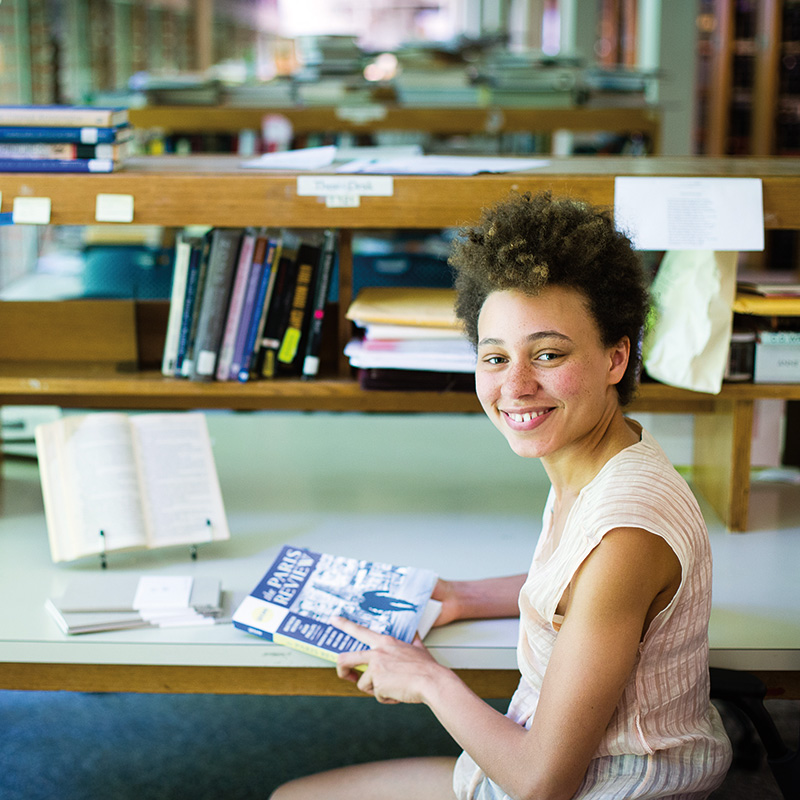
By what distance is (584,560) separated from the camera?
1.10 meters

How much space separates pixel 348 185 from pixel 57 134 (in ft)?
1.68

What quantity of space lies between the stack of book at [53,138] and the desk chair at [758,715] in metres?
1.28

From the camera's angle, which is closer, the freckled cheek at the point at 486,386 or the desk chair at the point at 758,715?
the freckled cheek at the point at 486,386

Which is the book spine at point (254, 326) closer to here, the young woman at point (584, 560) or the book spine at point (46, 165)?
the book spine at point (46, 165)

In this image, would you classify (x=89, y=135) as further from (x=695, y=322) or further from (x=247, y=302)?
(x=695, y=322)

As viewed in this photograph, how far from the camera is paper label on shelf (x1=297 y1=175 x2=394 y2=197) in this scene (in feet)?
5.24

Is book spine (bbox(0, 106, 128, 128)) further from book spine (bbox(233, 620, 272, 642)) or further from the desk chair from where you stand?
the desk chair

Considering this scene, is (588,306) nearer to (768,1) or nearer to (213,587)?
(213,587)

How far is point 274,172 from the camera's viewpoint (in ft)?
5.58

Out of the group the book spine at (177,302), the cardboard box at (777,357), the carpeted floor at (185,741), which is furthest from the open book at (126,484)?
the cardboard box at (777,357)

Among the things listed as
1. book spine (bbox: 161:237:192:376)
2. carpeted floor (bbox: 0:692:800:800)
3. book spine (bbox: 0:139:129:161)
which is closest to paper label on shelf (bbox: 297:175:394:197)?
book spine (bbox: 161:237:192:376)

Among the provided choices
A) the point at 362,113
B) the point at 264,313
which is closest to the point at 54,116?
the point at 264,313

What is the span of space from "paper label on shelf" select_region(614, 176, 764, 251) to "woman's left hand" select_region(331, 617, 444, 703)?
0.73m

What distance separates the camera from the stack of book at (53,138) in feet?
5.41
